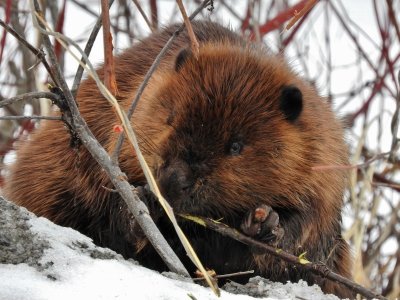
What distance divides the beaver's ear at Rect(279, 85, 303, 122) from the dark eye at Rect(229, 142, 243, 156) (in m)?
0.33

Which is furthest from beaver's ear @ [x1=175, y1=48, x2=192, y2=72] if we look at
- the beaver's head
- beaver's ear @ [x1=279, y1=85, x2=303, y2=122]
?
beaver's ear @ [x1=279, y1=85, x2=303, y2=122]

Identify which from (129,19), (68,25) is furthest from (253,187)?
(68,25)

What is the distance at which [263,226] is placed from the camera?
10.7ft

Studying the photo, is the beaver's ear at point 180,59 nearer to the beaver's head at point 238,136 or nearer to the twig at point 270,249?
the beaver's head at point 238,136

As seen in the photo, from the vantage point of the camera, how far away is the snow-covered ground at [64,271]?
2324 mm

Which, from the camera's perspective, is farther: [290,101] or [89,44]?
[290,101]

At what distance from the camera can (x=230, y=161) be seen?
128 inches

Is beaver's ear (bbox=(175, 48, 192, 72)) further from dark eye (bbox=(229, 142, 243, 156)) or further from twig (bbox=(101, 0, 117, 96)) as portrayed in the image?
twig (bbox=(101, 0, 117, 96))

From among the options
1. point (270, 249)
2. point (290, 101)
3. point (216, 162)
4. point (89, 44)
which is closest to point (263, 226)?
point (270, 249)

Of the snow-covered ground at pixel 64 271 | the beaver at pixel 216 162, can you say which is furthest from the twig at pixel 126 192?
the beaver at pixel 216 162

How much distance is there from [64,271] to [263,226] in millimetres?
1013

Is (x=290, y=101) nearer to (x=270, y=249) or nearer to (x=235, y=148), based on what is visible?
(x=235, y=148)

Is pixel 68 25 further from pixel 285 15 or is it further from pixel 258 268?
pixel 258 268

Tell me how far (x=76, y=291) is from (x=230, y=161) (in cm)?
108
